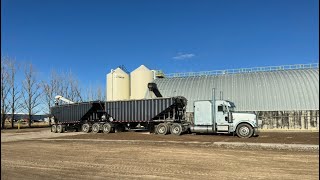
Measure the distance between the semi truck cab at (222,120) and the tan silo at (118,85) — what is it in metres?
26.3

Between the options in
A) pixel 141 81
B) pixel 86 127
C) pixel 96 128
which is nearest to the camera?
pixel 96 128

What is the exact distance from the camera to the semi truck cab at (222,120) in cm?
2507

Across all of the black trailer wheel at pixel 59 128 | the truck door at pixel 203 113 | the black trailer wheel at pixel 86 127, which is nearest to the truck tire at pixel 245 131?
the truck door at pixel 203 113

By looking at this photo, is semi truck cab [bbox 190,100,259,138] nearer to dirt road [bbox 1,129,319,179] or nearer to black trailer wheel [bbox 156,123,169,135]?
black trailer wheel [bbox 156,123,169,135]

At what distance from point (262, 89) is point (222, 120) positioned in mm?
18698

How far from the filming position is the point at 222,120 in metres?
26.2

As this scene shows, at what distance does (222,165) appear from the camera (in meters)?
11.7

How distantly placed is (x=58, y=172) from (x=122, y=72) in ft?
141

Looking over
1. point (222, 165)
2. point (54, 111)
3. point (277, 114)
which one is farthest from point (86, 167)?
point (277, 114)

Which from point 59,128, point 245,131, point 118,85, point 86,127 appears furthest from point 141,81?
point 245,131

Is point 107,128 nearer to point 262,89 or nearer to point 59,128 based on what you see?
point 59,128

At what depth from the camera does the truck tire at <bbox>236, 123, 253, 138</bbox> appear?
2482cm

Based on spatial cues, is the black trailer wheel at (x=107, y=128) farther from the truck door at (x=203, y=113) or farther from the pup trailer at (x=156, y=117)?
the truck door at (x=203, y=113)

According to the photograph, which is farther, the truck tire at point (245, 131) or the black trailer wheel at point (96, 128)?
the black trailer wheel at point (96, 128)
